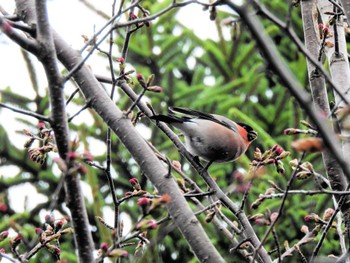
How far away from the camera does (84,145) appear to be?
3.83 meters

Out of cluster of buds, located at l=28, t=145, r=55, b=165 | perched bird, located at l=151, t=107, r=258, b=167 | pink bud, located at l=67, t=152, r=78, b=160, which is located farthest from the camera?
perched bird, located at l=151, t=107, r=258, b=167

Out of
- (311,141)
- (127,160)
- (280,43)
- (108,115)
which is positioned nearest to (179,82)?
(127,160)

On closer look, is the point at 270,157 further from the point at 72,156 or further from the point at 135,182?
the point at 72,156

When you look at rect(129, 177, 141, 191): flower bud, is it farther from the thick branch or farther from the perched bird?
the perched bird

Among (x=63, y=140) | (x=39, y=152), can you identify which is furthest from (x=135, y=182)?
(x=63, y=140)

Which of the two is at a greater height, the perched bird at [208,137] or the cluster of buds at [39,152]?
the cluster of buds at [39,152]

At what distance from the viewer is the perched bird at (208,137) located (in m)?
3.25

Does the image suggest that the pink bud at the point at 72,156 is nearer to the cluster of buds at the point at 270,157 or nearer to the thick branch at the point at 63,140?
the thick branch at the point at 63,140

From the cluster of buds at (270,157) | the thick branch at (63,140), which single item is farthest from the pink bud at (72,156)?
the cluster of buds at (270,157)

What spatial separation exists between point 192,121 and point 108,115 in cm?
141

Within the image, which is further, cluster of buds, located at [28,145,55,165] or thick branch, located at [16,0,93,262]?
cluster of buds, located at [28,145,55,165]

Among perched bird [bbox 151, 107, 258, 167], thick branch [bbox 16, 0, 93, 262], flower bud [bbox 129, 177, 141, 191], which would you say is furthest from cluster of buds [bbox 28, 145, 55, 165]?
perched bird [bbox 151, 107, 258, 167]

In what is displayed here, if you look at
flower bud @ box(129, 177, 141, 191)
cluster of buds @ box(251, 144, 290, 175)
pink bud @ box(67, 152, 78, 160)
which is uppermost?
pink bud @ box(67, 152, 78, 160)

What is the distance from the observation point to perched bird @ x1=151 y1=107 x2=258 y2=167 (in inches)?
128
